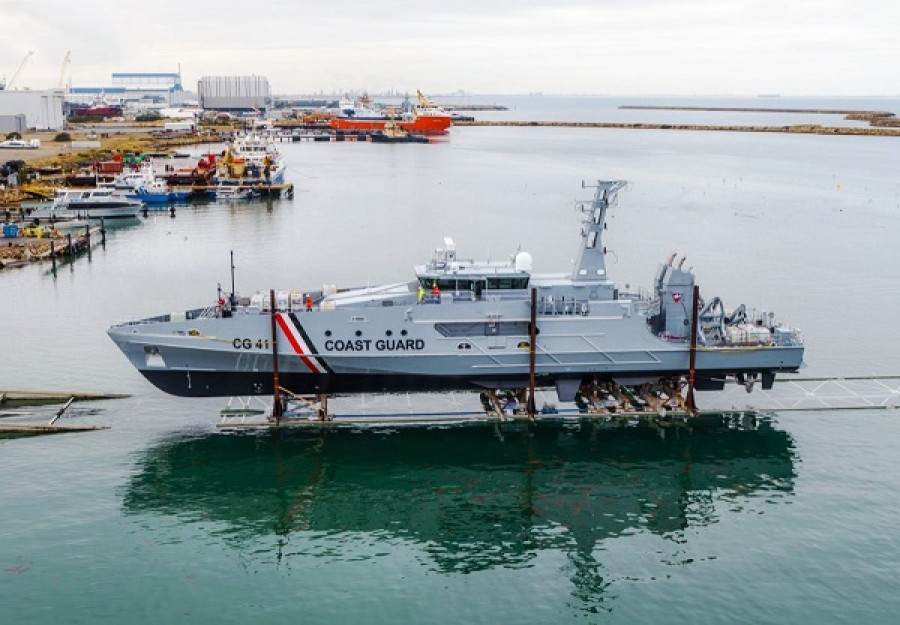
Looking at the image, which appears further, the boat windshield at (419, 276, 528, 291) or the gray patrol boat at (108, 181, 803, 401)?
the boat windshield at (419, 276, 528, 291)

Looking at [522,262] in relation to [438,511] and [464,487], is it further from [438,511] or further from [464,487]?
[438,511]

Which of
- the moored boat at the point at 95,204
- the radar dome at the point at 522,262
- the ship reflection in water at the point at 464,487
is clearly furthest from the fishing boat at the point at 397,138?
the ship reflection in water at the point at 464,487

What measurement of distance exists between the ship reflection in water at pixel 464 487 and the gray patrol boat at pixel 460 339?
2.15 meters

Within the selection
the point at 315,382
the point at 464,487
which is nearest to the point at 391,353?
the point at 315,382

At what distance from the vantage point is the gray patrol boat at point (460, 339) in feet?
105

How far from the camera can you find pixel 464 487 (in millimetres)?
28141

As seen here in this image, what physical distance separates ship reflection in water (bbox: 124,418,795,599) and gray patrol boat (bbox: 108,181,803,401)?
2146mm

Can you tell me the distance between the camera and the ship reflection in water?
2489cm

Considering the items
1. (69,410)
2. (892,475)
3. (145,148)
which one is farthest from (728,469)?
(145,148)

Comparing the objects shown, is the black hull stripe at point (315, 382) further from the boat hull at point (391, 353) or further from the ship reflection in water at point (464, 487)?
the ship reflection in water at point (464, 487)

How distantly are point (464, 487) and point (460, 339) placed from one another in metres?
6.33

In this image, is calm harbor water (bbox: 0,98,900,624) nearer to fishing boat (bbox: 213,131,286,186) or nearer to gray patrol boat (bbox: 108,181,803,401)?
gray patrol boat (bbox: 108,181,803,401)

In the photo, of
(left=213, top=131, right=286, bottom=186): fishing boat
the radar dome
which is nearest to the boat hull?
the radar dome

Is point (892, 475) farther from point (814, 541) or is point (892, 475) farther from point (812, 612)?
point (812, 612)
